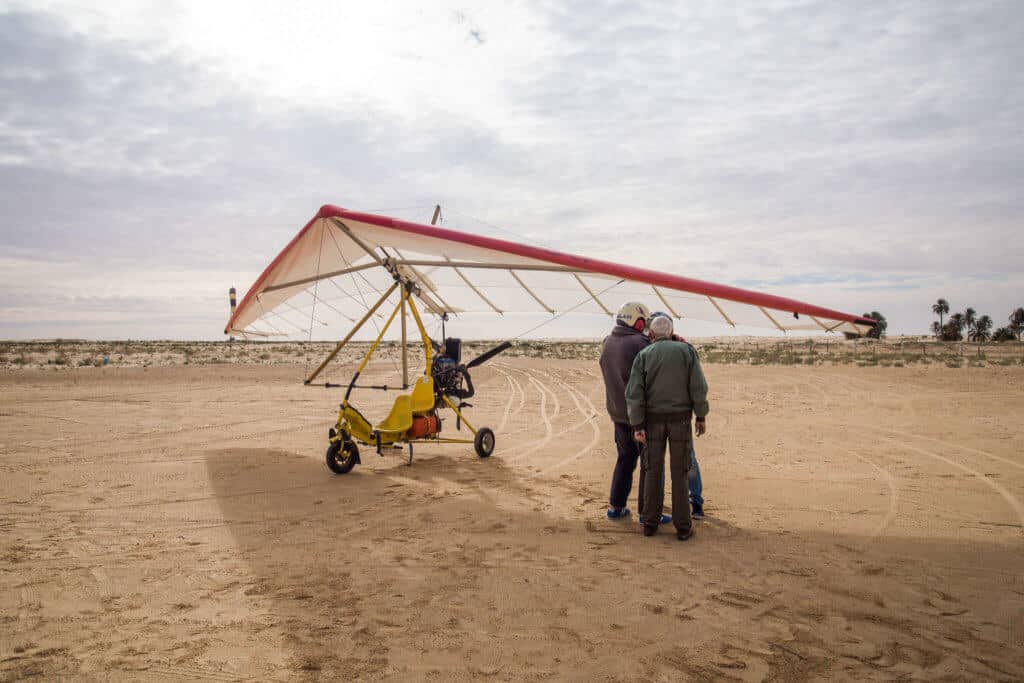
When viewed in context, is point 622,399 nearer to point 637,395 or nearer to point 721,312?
point 637,395

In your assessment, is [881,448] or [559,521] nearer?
[559,521]

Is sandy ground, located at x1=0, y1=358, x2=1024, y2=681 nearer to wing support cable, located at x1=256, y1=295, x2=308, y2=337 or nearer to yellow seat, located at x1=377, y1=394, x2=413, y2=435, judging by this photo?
yellow seat, located at x1=377, y1=394, x2=413, y2=435

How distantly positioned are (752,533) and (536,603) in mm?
2368

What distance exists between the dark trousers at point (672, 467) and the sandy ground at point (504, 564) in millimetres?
258

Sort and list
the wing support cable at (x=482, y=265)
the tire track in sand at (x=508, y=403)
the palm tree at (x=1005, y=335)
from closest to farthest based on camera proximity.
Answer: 1. the wing support cable at (x=482, y=265)
2. the tire track in sand at (x=508, y=403)
3. the palm tree at (x=1005, y=335)

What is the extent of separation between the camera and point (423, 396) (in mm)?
8203

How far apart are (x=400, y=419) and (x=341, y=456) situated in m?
0.90

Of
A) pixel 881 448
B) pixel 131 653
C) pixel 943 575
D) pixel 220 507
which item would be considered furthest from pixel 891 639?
pixel 881 448

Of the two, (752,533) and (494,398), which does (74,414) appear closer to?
(494,398)

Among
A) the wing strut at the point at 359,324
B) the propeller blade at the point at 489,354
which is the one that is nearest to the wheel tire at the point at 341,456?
→ the wing strut at the point at 359,324

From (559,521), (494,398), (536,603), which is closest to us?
(536,603)

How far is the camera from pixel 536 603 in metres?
3.99

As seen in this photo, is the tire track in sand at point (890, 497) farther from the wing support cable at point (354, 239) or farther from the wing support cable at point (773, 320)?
the wing support cable at point (354, 239)

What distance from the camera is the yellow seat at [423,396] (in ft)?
26.8
